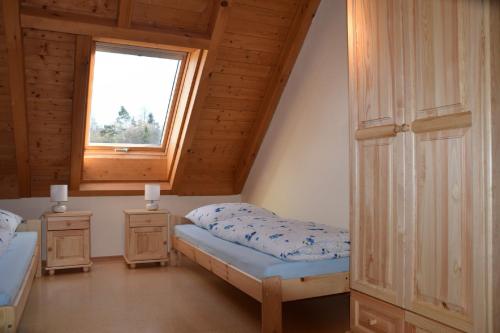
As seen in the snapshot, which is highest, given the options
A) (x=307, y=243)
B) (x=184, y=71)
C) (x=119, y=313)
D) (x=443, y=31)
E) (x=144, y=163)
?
(x=184, y=71)

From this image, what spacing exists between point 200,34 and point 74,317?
2.36 m

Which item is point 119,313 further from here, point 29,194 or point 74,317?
point 29,194

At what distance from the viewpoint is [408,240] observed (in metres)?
1.89

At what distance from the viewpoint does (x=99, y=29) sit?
3.38 metres

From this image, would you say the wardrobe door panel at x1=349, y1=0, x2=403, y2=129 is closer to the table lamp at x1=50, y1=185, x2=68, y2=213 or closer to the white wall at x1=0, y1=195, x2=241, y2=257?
the table lamp at x1=50, y1=185, x2=68, y2=213

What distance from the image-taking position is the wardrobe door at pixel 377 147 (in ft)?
6.47

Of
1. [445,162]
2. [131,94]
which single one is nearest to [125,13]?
→ [131,94]

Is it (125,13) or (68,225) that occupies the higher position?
(125,13)

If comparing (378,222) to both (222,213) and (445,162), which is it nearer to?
(445,162)

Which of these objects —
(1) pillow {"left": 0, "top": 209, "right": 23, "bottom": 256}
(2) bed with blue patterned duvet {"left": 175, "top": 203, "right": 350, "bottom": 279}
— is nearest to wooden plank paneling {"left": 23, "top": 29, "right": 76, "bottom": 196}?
(1) pillow {"left": 0, "top": 209, "right": 23, "bottom": 256}

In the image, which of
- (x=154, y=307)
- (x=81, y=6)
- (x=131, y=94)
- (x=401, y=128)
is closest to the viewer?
(x=401, y=128)

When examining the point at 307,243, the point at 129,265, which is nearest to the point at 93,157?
the point at 129,265

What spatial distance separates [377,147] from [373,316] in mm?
803

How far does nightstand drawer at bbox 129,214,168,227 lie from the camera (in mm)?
4309
